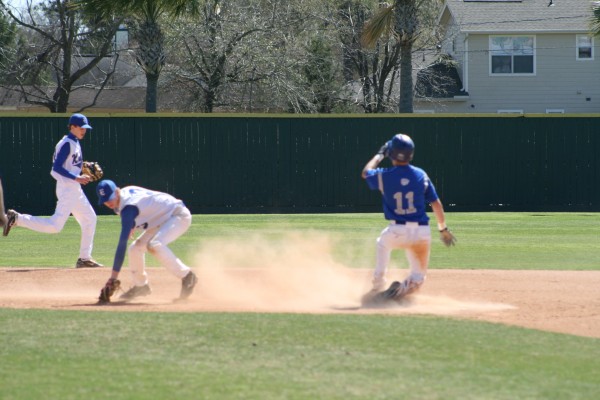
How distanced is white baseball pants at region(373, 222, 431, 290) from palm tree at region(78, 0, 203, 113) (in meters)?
16.6

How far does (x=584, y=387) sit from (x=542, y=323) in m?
2.51

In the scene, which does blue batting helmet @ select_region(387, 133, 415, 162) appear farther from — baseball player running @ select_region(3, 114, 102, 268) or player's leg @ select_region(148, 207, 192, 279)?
baseball player running @ select_region(3, 114, 102, 268)

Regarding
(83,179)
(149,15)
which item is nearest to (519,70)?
(149,15)

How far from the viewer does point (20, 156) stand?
24.8m

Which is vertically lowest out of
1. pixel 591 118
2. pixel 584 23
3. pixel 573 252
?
pixel 573 252

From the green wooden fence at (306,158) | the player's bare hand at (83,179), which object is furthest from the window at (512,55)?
the player's bare hand at (83,179)

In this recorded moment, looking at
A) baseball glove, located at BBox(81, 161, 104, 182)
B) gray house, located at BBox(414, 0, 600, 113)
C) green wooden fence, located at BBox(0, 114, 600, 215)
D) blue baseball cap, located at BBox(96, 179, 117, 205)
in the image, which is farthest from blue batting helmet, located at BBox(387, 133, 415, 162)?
gray house, located at BBox(414, 0, 600, 113)

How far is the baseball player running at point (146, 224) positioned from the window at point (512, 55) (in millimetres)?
31698

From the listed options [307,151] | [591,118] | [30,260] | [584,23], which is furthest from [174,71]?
[30,260]

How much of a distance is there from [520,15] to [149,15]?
19673mm

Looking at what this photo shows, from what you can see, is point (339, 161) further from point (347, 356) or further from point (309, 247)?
point (347, 356)

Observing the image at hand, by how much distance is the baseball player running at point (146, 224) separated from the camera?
938cm

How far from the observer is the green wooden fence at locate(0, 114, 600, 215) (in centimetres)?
2488

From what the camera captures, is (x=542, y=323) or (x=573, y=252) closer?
(x=542, y=323)
